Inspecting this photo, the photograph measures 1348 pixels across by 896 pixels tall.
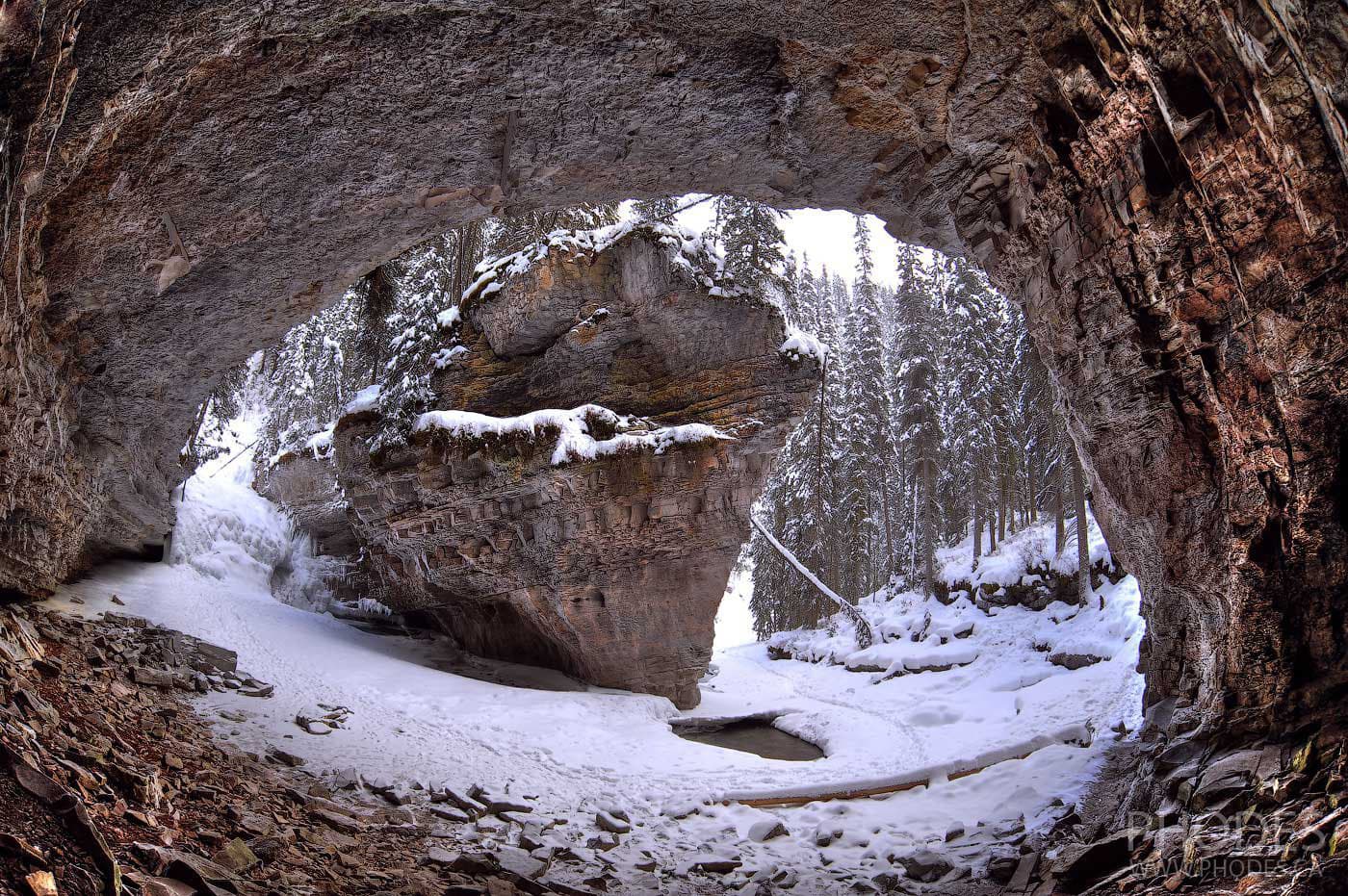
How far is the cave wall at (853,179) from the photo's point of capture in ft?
17.4

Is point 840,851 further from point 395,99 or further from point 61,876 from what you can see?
point 395,99

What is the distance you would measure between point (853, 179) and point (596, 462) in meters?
8.13

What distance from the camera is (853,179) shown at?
364 inches

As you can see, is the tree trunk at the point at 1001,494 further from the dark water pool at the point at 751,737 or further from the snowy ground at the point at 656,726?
the dark water pool at the point at 751,737

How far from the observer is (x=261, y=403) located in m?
36.3

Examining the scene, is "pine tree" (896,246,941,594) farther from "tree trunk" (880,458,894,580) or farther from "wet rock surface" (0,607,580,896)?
"wet rock surface" (0,607,580,896)

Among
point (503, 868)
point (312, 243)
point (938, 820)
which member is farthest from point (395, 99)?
point (938, 820)

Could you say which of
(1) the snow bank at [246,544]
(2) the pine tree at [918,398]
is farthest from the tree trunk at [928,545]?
(1) the snow bank at [246,544]

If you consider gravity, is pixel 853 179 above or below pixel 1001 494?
above

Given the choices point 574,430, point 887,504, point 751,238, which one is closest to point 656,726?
point 574,430

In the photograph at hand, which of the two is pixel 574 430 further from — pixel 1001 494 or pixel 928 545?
pixel 1001 494

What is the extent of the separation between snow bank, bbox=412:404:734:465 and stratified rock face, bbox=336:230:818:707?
3cm

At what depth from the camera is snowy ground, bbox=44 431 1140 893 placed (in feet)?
→ 29.4

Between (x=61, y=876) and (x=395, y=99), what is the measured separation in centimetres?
686
